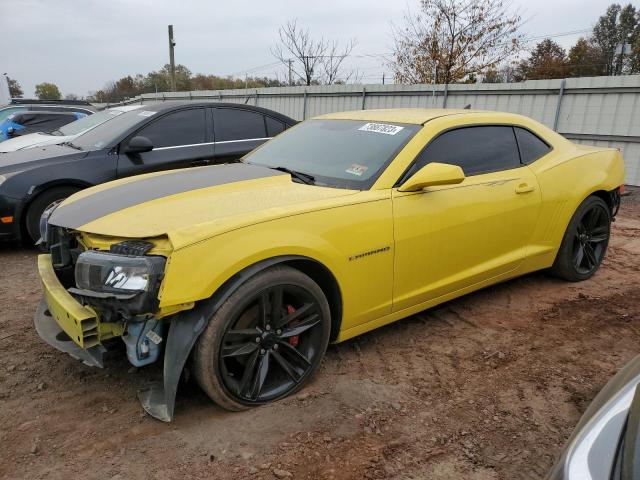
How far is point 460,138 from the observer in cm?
358

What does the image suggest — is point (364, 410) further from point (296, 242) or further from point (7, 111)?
point (7, 111)

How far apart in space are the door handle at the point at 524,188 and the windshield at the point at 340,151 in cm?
99

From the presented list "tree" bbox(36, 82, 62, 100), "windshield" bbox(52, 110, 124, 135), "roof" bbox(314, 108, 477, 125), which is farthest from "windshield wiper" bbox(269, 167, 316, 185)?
"tree" bbox(36, 82, 62, 100)

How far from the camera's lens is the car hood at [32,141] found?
19.4 ft

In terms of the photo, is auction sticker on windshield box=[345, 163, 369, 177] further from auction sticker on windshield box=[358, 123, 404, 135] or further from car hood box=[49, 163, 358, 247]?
auction sticker on windshield box=[358, 123, 404, 135]

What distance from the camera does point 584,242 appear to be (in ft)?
14.8

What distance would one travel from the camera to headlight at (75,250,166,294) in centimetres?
222

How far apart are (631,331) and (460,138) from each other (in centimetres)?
189

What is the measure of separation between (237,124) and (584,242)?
13.5 feet

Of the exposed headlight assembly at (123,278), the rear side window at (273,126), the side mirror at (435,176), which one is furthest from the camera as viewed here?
the rear side window at (273,126)

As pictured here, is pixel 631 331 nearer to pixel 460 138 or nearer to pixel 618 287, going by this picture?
pixel 618 287

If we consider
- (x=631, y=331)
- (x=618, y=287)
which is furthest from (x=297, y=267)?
(x=618, y=287)

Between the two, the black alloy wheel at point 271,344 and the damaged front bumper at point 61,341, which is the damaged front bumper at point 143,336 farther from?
the black alloy wheel at point 271,344

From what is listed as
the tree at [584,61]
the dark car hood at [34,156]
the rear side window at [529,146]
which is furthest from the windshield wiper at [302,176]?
the tree at [584,61]
